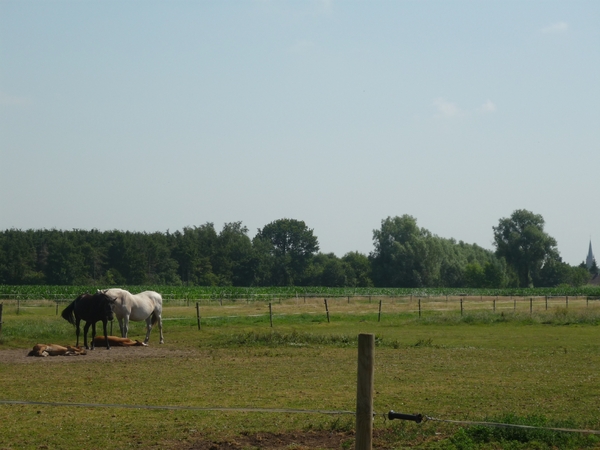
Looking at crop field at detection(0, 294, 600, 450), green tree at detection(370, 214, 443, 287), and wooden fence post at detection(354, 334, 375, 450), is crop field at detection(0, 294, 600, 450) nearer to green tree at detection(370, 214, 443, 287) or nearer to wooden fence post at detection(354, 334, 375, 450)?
wooden fence post at detection(354, 334, 375, 450)

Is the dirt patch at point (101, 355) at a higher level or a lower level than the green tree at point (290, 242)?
lower

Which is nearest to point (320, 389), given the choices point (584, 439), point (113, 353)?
point (584, 439)

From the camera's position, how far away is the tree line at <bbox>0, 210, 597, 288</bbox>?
10269 centimetres

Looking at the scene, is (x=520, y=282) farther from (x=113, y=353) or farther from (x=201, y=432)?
(x=201, y=432)

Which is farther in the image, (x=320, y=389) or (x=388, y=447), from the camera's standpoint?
(x=320, y=389)

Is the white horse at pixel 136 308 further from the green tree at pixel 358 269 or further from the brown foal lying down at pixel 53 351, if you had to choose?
the green tree at pixel 358 269

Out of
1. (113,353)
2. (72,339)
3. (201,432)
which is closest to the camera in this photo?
(201,432)

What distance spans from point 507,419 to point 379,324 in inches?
1060

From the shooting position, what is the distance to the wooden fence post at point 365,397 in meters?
5.61

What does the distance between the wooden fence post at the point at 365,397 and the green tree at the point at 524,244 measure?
10620 cm

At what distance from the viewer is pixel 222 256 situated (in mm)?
125938

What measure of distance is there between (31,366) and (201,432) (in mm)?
9825

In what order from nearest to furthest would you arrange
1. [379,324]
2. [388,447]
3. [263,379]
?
[388,447] → [263,379] → [379,324]

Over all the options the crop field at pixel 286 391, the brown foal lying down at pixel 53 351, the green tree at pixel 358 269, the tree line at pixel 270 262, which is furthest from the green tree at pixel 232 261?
the brown foal lying down at pixel 53 351
